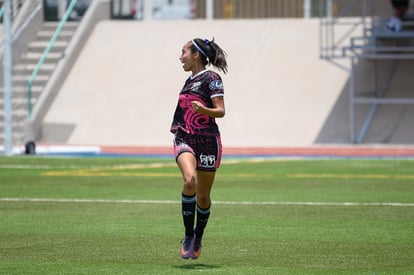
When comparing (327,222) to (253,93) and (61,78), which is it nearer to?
(253,93)

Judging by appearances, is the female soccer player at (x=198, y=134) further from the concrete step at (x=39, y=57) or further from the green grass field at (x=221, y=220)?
the concrete step at (x=39, y=57)

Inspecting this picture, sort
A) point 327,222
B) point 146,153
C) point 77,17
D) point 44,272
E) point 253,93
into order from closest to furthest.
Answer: point 44,272, point 327,222, point 146,153, point 253,93, point 77,17

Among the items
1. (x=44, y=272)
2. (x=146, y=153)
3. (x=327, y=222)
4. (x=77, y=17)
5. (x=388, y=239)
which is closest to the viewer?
(x=44, y=272)

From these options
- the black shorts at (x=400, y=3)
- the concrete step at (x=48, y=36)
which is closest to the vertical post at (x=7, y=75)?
the concrete step at (x=48, y=36)

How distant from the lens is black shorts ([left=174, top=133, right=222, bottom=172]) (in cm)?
1130

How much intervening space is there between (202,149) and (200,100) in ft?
1.51

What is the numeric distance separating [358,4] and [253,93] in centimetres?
390

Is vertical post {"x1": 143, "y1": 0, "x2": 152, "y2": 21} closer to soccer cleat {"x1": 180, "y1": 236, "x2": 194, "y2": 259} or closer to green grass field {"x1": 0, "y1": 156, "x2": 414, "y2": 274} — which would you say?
green grass field {"x1": 0, "y1": 156, "x2": 414, "y2": 274}

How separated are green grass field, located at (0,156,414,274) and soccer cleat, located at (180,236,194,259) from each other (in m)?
0.08

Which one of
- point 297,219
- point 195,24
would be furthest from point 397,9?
point 297,219

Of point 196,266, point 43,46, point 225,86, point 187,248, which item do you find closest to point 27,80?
point 43,46

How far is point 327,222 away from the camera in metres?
14.3

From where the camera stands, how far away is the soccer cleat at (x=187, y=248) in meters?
11.1

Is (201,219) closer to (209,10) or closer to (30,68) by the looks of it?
(30,68)
